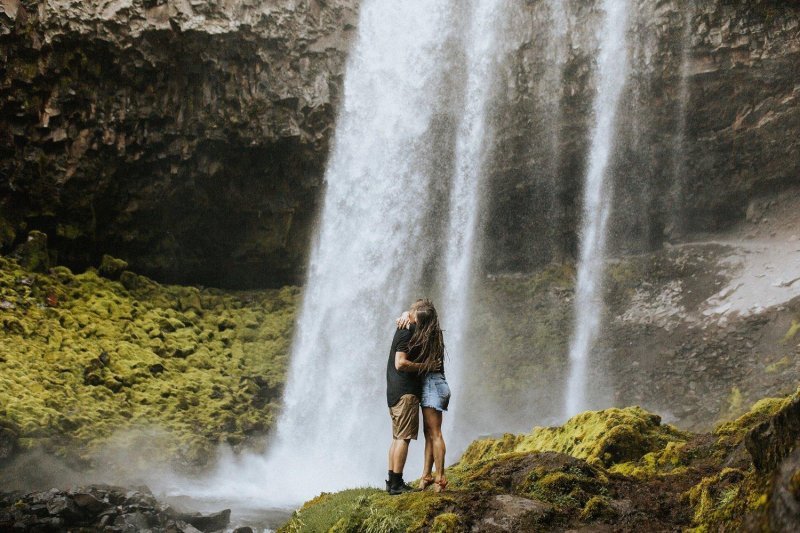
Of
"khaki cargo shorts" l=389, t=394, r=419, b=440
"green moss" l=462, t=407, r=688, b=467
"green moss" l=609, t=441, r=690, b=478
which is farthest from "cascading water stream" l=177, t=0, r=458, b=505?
"khaki cargo shorts" l=389, t=394, r=419, b=440

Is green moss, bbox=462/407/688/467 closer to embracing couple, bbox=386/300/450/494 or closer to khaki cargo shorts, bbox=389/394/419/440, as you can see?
embracing couple, bbox=386/300/450/494

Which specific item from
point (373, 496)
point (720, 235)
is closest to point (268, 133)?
A: point (720, 235)

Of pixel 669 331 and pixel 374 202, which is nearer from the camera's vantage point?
pixel 669 331

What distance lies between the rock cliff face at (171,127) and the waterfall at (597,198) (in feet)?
30.8

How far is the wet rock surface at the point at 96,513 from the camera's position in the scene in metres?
10.6

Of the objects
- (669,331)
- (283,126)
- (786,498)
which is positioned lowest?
(786,498)

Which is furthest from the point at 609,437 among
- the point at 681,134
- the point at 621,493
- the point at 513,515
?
the point at 681,134

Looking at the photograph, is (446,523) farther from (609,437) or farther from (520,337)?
(520,337)

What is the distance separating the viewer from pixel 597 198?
80.8ft

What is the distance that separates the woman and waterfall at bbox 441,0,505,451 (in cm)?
1772

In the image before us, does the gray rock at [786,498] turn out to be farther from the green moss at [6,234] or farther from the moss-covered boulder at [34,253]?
the green moss at [6,234]

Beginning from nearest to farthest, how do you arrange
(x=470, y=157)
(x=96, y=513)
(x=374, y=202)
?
(x=96, y=513)
(x=374, y=202)
(x=470, y=157)

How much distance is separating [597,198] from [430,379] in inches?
779

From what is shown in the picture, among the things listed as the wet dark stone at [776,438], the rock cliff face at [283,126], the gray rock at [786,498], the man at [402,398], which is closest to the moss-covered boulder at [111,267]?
the rock cliff face at [283,126]
